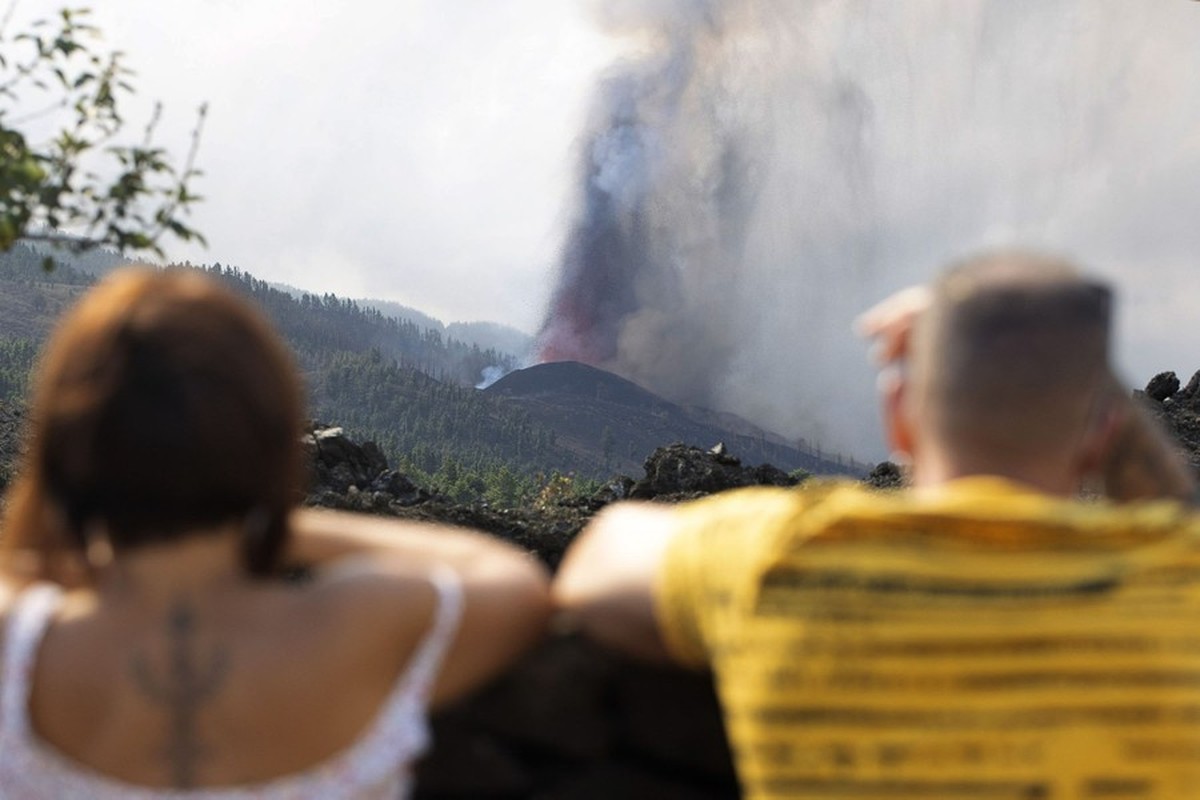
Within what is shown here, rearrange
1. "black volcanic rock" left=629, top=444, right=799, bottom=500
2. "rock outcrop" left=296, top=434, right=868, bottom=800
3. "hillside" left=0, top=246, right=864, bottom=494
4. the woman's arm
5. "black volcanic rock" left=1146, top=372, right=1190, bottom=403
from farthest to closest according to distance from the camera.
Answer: "hillside" left=0, top=246, right=864, bottom=494 → "black volcanic rock" left=1146, top=372, right=1190, bottom=403 → "black volcanic rock" left=629, top=444, right=799, bottom=500 → "rock outcrop" left=296, top=434, right=868, bottom=800 → the woman's arm

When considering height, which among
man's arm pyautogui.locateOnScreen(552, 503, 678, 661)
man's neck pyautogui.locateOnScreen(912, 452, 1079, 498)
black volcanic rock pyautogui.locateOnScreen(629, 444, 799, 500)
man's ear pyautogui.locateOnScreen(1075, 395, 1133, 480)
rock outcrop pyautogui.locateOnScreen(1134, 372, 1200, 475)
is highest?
rock outcrop pyautogui.locateOnScreen(1134, 372, 1200, 475)

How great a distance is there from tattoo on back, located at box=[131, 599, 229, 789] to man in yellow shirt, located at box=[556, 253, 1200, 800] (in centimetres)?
72

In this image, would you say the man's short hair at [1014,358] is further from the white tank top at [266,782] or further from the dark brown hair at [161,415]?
the dark brown hair at [161,415]

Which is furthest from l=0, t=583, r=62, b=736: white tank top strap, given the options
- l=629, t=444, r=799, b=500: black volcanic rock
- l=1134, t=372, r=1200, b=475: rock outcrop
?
l=1134, t=372, r=1200, b=475: rock outcrop

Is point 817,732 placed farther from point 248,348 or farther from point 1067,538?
point 248,348

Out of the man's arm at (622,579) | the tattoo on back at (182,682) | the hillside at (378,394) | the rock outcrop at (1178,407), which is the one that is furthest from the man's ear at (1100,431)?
the hillside at (378,394)

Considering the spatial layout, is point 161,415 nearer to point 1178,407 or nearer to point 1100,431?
point 1100,431

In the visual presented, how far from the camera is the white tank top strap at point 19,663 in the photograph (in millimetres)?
2078

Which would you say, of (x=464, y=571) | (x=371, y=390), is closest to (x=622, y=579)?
(x=464, y=571)

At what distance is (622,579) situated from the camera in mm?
2232

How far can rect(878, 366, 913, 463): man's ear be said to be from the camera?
234cm

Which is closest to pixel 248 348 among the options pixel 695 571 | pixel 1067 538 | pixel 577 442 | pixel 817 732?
pixel 695 571

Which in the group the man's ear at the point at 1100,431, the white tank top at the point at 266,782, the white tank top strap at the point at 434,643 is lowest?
the white tank top at the point at 266,782

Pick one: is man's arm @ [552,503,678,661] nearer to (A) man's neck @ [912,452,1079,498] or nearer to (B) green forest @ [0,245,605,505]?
(A) man's neck @ [912,452,1079,498]
